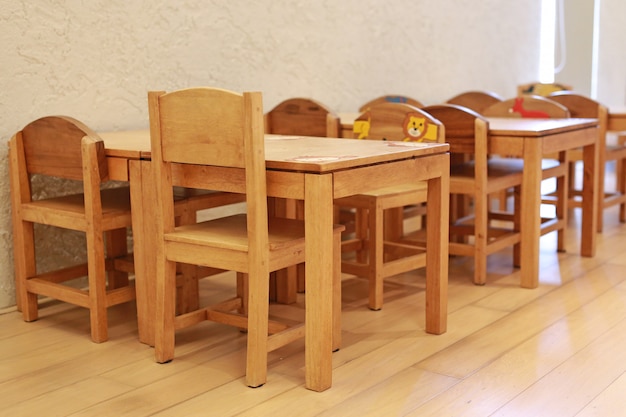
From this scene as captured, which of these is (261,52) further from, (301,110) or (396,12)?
(396,12)

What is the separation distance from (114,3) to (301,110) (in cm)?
93

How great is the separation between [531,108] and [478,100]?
0.43m

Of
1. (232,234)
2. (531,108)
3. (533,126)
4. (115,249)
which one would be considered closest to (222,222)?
(232,234)

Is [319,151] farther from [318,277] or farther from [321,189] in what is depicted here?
[318,277]

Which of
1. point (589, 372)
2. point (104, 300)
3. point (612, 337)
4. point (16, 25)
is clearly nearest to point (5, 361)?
point (104, 300)

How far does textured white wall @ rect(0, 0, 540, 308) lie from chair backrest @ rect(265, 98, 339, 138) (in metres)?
0.34

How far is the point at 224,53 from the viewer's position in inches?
147

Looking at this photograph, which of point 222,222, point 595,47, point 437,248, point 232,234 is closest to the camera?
point 232,234

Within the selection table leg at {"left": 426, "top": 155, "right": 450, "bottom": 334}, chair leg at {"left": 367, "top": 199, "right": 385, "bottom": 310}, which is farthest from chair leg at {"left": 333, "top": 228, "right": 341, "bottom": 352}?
chair leg at {"left": 367, "top": 199, "right": 385, "bottom": 310}

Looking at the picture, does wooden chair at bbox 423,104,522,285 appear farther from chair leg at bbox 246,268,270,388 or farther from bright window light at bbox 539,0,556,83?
bright window light at bbox 539,0,556,83

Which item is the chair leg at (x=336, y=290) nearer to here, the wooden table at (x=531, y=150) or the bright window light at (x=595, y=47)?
the wooden table at (x=531, y=150)

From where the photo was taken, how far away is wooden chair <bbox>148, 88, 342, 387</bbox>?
212 centimetres

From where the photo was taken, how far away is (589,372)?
229cm

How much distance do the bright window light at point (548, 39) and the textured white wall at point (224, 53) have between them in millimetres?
1254
